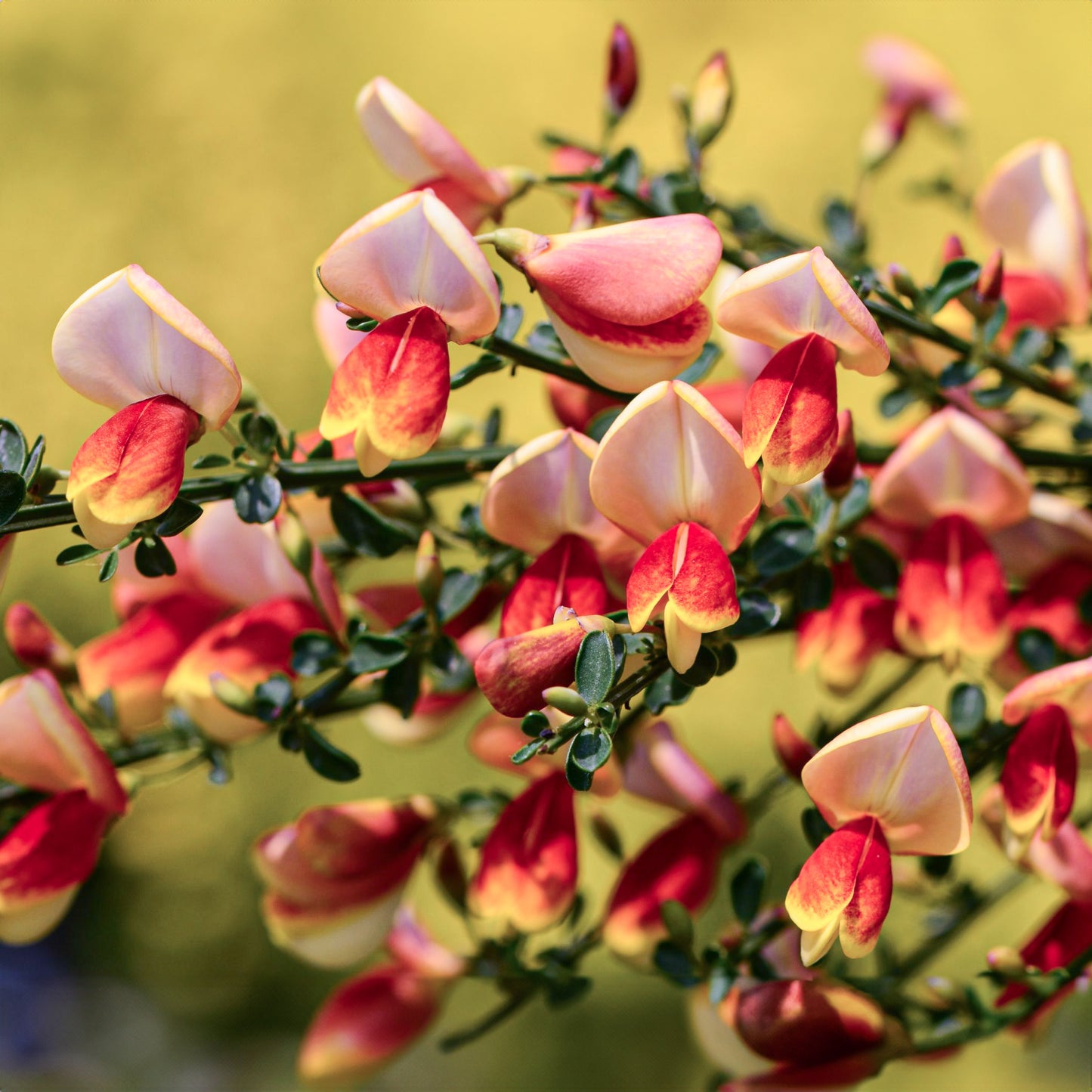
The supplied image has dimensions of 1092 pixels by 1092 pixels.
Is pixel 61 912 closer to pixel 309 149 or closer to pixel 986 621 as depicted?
pixel 986 621

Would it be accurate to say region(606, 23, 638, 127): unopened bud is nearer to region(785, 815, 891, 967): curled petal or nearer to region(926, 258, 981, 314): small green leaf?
region(926, 258, 981, 314): small green leaf

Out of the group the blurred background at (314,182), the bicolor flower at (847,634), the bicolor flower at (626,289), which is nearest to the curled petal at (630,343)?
the bicolor flower at (626,289)

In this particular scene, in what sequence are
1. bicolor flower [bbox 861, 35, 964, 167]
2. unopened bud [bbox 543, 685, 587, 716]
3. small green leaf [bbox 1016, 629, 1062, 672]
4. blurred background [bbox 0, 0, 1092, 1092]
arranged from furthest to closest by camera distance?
1. blurred background [bbox 0, 0, 1092, 1092]
2. bicolor flower [bbox 861, 35, 964, 167]
3. small green leaf [bbox 1016, 629, 1062, 672]
4. unopened bud [bbox 543, 685, 587, 716]

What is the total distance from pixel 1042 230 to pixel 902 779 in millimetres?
223

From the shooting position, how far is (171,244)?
1.04 m

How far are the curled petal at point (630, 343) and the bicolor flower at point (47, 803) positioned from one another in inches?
6.5

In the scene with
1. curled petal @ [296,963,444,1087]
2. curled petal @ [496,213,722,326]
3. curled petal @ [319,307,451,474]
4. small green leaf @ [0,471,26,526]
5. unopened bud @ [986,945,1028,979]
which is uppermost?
curled petal @ [496,213,722,326]

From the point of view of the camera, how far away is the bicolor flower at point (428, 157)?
30 centimetres

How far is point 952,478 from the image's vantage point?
1.02 ft

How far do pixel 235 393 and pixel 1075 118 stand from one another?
1.00 metres

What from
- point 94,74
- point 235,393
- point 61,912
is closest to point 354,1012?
point 61,912

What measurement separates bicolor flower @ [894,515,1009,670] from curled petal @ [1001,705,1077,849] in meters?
0.03

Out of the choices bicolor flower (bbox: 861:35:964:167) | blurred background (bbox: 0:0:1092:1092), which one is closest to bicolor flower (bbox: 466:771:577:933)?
bicolor flower (bbox: 861:35:964:167)

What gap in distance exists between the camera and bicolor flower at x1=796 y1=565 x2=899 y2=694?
12.4 inches
